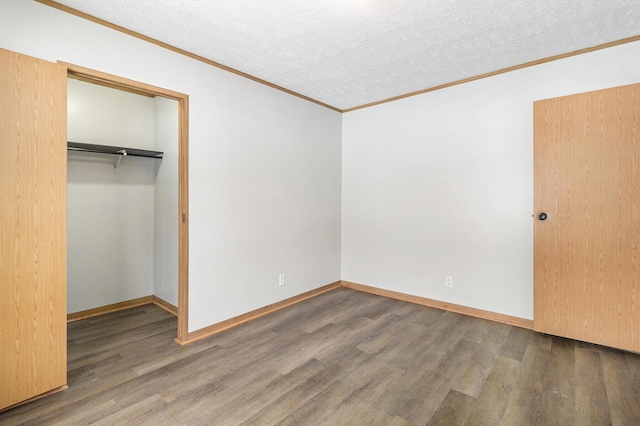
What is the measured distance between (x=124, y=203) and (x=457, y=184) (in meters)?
3.81

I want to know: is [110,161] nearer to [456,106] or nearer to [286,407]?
[286,407]

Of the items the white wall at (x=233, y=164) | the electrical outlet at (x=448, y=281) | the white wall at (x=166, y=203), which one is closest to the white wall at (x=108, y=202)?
the white wall at (x=166, y=203)

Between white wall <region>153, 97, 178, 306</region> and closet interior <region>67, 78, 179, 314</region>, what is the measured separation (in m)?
0.01

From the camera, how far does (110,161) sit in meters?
3.42

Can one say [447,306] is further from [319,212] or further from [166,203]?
[166,203]

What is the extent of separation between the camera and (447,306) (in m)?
3.42

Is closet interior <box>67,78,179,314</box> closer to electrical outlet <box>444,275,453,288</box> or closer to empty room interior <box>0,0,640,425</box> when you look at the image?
empty room interior <box>0,0,640,425</box>

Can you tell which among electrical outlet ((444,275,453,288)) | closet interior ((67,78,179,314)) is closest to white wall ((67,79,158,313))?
closet interior ((67,78,179,314))

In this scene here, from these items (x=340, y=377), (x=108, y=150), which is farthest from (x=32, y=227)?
(x=340, y=377)

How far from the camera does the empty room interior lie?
1.84 metres

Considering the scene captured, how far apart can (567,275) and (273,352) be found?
2.62m

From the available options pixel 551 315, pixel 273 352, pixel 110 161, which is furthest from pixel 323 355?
pixel 110 161

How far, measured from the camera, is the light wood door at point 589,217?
2400 millimetres

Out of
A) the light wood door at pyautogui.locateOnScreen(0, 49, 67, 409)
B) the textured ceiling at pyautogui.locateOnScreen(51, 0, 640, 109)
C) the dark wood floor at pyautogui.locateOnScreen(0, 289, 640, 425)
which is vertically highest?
the textured ceiling at pyautogui.locateOnScreen(51, 0, 640, 109)
